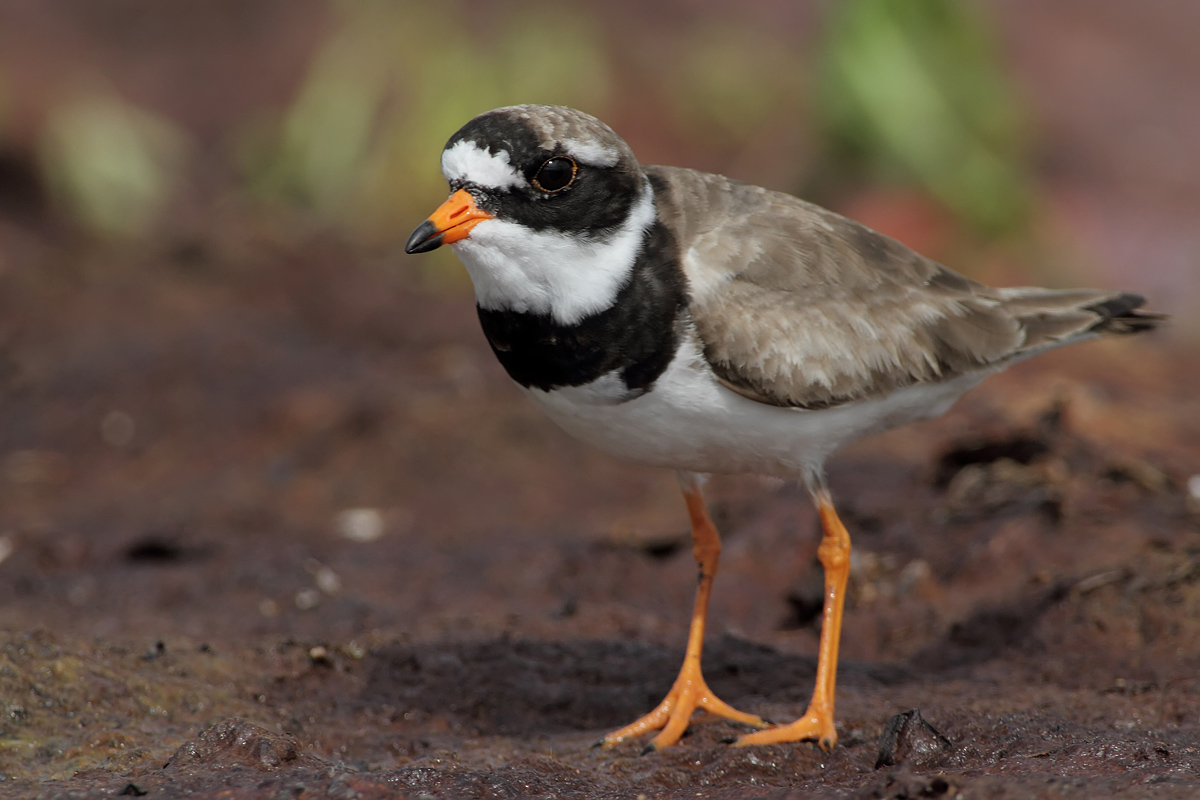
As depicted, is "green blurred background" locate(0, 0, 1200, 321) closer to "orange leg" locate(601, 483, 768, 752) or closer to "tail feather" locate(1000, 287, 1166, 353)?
"tail feather" locate(1000, 287, 1166, 353)

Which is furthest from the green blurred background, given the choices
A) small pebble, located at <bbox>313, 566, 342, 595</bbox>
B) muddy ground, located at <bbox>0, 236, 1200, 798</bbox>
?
small pebble, located at <bbox>313, 566, 342, 595</bbox>

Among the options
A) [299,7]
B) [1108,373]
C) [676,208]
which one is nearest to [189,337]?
[676,208]

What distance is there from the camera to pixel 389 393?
9703 mm

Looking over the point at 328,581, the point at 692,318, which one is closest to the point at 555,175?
the point at 692,318

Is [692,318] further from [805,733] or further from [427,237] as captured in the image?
[805,733]

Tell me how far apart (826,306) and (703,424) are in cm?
85

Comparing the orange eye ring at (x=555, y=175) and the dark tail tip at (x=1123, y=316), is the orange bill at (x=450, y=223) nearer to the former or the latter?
the orange eye ring at (x=555, y=175)

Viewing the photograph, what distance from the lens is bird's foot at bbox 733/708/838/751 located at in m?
4.74

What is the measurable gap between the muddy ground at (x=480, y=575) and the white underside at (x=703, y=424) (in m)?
1.09

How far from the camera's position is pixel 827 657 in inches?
199

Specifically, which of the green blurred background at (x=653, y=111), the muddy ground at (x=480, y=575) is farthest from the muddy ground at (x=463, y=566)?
the green blurred background at (x=653, y=111)

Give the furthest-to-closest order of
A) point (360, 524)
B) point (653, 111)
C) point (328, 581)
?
point (653, 111) → point (360, 524) → point (328, 581)

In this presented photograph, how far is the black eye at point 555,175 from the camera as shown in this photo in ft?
14.9

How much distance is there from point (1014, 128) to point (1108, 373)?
9.80 ft
